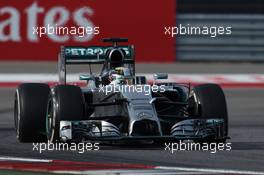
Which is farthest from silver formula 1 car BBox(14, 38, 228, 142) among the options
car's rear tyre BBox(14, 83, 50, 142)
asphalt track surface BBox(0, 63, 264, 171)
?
asphalt track surface BBox(0, 63, 264, 171)

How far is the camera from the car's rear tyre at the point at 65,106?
12312 mm

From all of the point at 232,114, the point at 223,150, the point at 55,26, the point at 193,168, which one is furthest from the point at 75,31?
the point at 193,168

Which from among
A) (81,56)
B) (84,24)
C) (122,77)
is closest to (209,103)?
(122,77)

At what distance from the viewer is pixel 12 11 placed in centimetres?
2436

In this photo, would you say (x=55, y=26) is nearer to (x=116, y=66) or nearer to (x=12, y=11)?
(x=12, y=11)

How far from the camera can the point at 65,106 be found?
485 inches

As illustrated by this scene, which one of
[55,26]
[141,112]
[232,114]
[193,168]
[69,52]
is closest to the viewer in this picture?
[193,168]

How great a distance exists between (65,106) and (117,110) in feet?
2.67

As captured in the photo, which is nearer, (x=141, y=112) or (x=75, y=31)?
(x=141, y=112)

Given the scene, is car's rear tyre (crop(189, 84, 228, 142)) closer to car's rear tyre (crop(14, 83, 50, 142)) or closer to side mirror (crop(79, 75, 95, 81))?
side mirror (crop(79, 75, 95, 81))

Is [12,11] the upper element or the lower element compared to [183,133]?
upper

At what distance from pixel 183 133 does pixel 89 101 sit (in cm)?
145

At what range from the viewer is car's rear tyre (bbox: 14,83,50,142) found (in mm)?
13242

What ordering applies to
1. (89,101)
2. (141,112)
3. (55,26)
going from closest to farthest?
(141,112) → (89,101) → (55,26)
